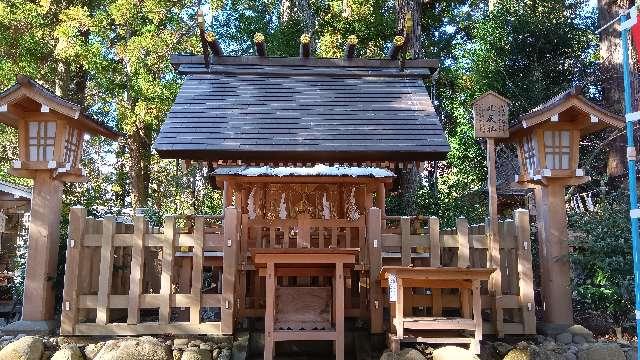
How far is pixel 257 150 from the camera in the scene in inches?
291

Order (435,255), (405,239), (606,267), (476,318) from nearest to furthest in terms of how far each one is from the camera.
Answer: (476,318) → (435,255) → (405,239) → (606,267)

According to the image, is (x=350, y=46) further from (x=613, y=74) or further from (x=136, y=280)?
(x=613, y=74)

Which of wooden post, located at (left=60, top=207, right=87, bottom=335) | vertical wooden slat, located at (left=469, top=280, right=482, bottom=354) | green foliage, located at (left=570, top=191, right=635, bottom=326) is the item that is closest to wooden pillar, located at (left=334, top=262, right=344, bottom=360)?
vertical wooden slat, located at (left=469, top=280, right=482, bottom=354)

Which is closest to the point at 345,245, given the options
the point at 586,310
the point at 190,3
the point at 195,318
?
the point at 195,318

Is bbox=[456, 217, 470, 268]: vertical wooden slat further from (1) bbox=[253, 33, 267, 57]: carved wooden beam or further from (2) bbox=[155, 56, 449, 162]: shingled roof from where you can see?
(1) bbox=[253, 33, 267, 57]: carved wooden beam

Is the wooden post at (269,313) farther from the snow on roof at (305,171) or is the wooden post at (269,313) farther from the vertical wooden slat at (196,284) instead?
the snow on roof at (305,171)

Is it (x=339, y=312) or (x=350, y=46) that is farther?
(x=350, y=46)

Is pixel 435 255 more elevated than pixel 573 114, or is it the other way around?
pixel 573 114

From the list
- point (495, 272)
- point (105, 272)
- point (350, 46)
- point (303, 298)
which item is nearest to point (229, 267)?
point (303, 298)

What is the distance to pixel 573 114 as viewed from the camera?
23.7 ft

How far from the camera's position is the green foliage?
23.9 feet

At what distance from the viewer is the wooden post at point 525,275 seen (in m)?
6.71

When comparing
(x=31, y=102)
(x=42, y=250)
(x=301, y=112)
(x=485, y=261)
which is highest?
(x=301, y=112)

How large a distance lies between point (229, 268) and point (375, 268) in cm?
186
